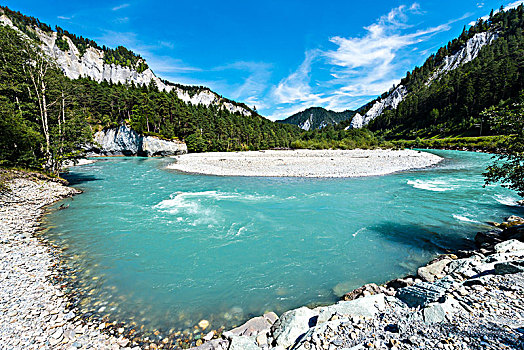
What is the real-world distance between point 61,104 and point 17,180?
943cm

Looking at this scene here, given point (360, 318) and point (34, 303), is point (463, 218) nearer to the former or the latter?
point (360, 318)

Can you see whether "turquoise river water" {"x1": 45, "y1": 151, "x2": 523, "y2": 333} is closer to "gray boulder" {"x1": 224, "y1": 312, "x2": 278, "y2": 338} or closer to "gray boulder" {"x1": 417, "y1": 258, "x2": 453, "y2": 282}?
"gray boulder" {"x1": 224, "y1": 312, "x2": 278, "y2": 338}

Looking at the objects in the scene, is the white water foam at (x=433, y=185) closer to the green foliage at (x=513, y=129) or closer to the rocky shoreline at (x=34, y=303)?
the green foliage at (x=513, y=129)

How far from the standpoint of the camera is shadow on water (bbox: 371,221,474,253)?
381 inches

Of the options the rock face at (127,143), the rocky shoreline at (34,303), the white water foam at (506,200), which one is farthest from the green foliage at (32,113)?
the rock face at (127,143)

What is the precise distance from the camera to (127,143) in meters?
61.8

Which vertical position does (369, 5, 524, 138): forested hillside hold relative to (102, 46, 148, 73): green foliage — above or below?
below

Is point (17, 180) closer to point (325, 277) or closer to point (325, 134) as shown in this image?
point (325, 277)

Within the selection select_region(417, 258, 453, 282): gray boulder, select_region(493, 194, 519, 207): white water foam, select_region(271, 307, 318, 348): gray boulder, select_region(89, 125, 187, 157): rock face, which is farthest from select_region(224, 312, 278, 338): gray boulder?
select_region(89, 125, 187, 157): rock face

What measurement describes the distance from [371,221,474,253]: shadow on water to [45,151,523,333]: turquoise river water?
6 cm

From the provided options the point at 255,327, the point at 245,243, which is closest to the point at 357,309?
the point at 255,327

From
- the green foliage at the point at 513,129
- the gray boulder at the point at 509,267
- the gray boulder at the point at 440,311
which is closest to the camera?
the gray boulder at the point at 440,311

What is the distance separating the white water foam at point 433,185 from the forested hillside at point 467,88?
221 ft

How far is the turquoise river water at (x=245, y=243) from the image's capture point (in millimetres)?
6719
